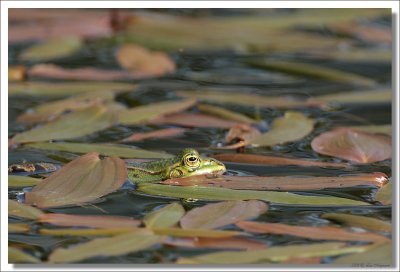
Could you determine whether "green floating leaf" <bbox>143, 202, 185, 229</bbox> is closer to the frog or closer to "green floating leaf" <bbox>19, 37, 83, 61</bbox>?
the frog

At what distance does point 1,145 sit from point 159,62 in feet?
7.48

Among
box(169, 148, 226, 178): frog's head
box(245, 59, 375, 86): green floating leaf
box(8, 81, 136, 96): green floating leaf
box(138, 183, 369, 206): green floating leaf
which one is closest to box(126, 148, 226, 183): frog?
box(169, 148, 226, 178): frog's head

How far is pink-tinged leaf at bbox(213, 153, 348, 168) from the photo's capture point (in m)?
3.56

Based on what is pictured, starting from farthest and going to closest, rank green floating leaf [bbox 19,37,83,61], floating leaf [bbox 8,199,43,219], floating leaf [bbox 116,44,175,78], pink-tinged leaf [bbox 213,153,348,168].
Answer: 1. green floating leaf [bbox 19,37,83,61]
2. floating leaf [bbox 116,44,175,78]
3. pink-tinged leaf [bbox 213,153,348,168]
4. floating leaf [bbox 8,199,43,219]

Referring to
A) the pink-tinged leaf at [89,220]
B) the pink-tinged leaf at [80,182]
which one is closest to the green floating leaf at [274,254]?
the pink-tinged leaf at [89,220]

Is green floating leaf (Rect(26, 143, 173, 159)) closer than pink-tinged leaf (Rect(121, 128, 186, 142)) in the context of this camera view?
Yes

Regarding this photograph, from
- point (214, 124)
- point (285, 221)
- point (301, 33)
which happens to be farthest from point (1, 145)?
point (301, 33)

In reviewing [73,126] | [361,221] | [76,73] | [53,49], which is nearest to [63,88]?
[76,73]

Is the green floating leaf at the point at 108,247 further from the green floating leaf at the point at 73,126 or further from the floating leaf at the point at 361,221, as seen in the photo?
the green floating leaf at the point at 73,126

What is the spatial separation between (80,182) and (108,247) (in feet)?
1.85

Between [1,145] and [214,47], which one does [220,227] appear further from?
[214,47]

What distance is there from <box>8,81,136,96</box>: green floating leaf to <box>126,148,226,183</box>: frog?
4.42ft

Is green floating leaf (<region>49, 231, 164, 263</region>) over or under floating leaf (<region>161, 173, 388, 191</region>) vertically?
under

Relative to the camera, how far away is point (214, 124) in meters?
4.19
